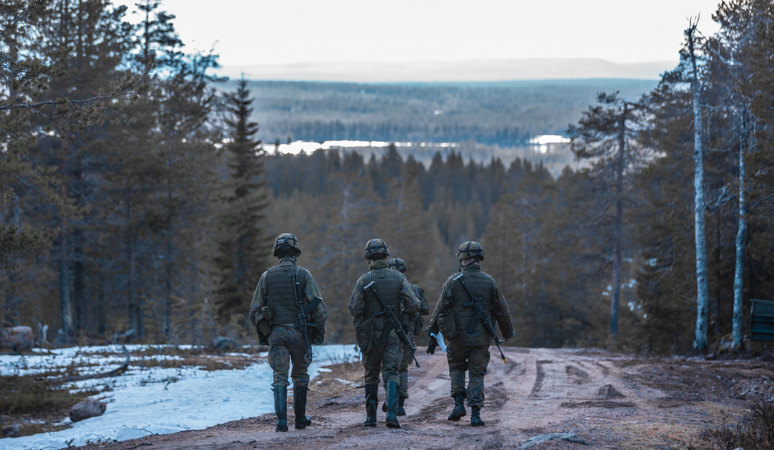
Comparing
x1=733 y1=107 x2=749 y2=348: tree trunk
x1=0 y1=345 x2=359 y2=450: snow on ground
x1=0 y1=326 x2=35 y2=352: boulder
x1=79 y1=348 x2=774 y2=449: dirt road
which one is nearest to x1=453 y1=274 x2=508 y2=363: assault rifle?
x1=79 y1=348 x2=774 y2=449: dirt road

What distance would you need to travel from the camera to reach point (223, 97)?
3766 centimetres

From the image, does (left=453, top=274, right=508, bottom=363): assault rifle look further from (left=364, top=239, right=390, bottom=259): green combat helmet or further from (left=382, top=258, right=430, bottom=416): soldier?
(left=364, top=239, right=390, bottom=259): green combat helmet

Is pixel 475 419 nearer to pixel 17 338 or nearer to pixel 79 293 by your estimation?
pixel 17 338

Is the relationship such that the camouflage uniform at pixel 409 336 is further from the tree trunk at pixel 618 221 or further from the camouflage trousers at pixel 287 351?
the tree trunk at pixel 618 221

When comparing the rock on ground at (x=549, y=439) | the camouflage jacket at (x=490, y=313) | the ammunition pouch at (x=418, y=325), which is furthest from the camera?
the ammunition pouch at (x=418, y=325)

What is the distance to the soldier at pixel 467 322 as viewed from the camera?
891cm

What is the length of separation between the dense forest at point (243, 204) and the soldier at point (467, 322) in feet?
20.8

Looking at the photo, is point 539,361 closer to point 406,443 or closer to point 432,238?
point 406,443

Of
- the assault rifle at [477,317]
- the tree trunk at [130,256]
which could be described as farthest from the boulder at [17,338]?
the assault rifle at [477,317]

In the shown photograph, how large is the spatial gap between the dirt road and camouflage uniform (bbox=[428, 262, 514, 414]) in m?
0.61

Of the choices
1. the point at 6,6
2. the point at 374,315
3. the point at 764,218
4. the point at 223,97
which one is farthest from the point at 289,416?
the point at 223,97

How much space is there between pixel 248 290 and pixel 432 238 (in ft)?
153

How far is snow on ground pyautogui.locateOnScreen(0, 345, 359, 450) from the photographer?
30.5ft

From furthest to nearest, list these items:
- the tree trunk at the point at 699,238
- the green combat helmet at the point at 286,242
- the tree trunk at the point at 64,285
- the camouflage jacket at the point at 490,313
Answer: the tree trunk at the point at 64,285, the tree trunk at the point at 699,238, the camouflage jacket at the point at 490,313, the green combat helmet at the point at 286,242
